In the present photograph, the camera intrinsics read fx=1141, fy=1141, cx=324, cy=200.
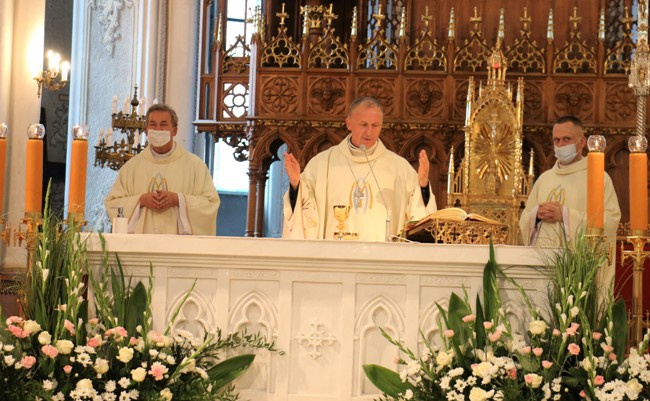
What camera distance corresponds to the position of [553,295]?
513 centimetres

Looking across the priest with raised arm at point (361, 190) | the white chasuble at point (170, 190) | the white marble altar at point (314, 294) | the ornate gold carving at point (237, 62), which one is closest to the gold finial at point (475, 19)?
the ornate gold carving at point (237, 62)

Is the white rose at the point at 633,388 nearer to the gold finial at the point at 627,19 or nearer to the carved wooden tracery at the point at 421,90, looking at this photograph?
the carved wooden tracery at the point at 421,90

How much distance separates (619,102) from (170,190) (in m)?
6.01

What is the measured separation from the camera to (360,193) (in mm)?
7898

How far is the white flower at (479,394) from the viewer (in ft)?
15.8

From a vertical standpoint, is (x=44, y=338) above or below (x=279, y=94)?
below

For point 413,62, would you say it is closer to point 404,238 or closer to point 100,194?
point 100,194

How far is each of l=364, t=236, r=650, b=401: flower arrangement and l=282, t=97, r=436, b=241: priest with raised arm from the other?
2377 mm

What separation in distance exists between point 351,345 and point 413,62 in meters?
8.33

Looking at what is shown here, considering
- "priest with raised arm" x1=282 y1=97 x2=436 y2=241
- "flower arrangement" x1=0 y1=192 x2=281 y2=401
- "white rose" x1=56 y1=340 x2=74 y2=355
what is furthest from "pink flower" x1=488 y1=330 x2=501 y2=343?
"priest with raised arm" x1=282 y1=97 x2=436 y2=241

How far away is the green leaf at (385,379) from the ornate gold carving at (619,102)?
7833 mm

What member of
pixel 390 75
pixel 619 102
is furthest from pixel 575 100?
pixel 390 75

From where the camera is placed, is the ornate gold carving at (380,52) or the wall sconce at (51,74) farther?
the ornate gold carving at (380,52)

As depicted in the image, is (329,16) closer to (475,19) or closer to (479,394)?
(475,19)
